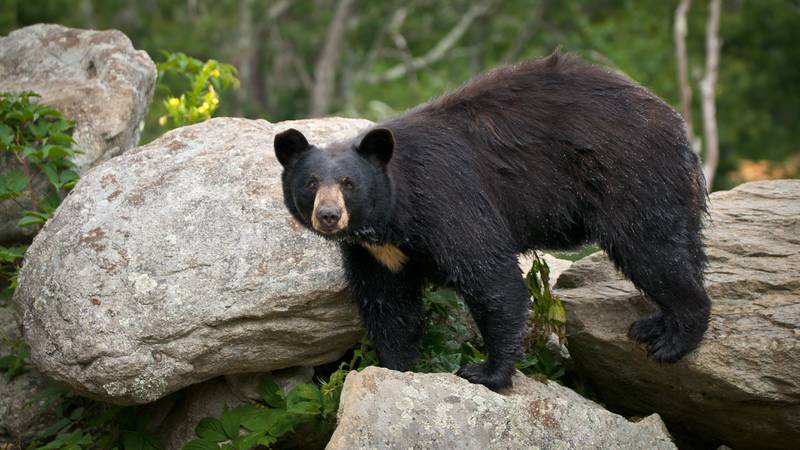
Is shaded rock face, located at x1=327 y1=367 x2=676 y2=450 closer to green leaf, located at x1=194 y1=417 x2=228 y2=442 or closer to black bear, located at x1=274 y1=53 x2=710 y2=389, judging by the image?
black bear, located at x1=274 y1=53 x2=710 y2=389

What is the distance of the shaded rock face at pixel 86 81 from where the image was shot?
878 cm

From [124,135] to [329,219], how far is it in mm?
3358

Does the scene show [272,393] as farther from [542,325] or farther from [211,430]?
[542,325]

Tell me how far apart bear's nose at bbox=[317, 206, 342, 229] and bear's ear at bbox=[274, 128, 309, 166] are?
0.51 metres

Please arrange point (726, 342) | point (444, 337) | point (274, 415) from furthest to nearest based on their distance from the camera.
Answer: point (444, 337), point (274, 415), point (726, 342)

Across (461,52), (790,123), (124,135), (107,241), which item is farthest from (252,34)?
(107,241)

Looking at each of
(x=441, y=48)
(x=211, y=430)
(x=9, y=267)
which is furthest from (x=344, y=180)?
(x=441, y=48)

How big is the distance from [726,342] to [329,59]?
70.9 feet

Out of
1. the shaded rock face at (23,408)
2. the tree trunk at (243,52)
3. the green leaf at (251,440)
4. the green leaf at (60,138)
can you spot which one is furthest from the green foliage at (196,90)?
the tree trunk at (243,52)

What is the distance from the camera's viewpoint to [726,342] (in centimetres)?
682

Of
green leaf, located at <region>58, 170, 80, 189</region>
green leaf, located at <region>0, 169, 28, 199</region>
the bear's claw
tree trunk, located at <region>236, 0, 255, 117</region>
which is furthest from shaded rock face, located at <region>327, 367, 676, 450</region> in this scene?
tree trunk, located at <region>236, 0, 255, 117</region>

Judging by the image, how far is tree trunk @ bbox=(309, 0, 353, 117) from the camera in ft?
89.8

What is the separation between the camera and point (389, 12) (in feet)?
96.5

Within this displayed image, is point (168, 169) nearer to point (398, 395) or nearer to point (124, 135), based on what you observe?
point (124, 135)
